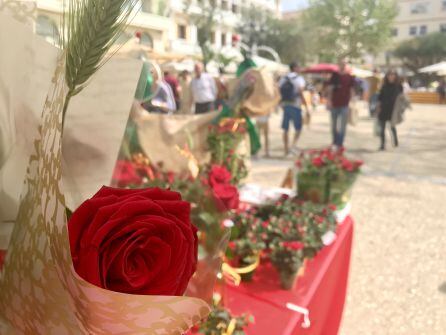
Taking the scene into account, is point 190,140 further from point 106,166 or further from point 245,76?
point 106,166

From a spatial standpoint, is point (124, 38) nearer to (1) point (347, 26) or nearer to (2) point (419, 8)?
(1) point (347, 26)

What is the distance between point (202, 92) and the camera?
24.9 ft

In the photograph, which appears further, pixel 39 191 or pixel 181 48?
pixel 181 48

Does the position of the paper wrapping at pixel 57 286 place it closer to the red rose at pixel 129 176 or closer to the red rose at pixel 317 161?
the red rose at pixel 129 176

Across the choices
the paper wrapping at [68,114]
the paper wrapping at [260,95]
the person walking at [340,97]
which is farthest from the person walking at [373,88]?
the paper wrapping at [68,114]

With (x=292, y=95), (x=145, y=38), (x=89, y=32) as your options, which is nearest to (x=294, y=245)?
(x=145, y=38)

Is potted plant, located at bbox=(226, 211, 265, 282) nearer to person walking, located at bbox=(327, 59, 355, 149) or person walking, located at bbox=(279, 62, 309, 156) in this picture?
person walking, located at bbox=(279, 62, 309, 156)

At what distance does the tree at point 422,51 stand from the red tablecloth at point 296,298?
4842 centimetres

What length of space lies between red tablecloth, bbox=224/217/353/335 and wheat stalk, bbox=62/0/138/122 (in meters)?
0.86

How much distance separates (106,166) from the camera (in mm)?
603

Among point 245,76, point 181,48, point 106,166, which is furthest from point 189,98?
point 181,48

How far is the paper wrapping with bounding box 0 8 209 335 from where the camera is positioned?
1.16ft

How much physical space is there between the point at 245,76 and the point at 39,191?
2046 mm

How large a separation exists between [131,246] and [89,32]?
0.19 metres
